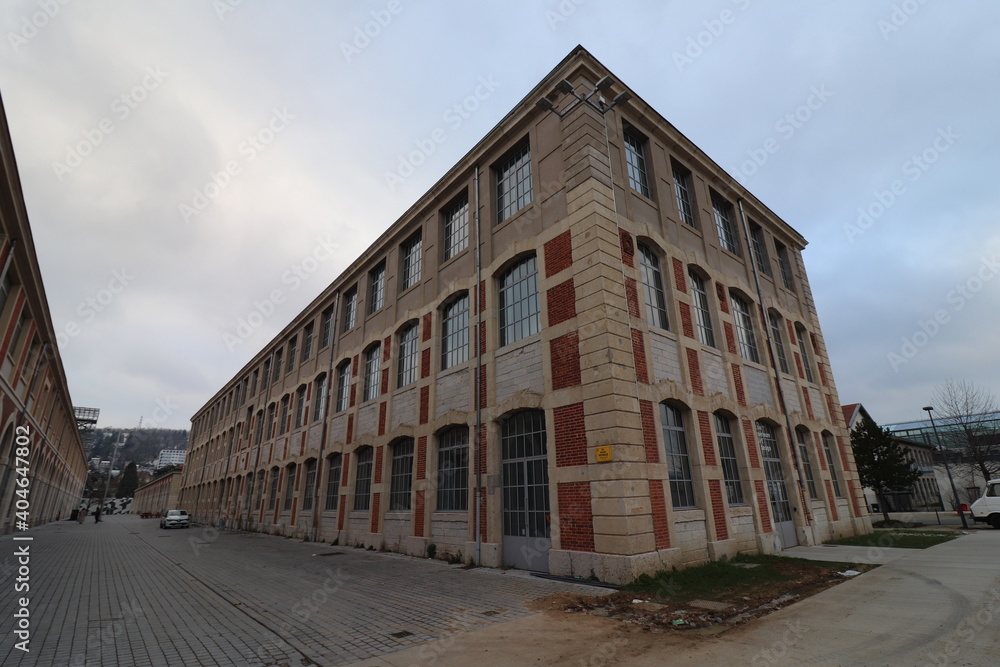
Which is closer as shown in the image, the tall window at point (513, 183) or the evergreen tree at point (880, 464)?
the tall window at point (513, 183)

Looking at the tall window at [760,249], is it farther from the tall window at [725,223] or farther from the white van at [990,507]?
the white van at [990,507]

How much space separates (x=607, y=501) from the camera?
356 inches

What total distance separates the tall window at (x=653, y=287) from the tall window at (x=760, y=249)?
8.23 m

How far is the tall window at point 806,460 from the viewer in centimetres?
1627

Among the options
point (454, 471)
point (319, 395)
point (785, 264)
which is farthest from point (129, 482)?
point (785, 264)

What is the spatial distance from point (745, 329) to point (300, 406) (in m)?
23.2

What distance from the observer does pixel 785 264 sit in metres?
21.0

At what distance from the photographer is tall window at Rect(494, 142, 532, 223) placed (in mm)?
13797

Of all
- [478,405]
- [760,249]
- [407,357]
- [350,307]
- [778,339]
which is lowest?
[478,405]

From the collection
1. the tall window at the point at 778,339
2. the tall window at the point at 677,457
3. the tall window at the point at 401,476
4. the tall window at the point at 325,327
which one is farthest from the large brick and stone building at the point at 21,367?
the tall window at the point at 778,339


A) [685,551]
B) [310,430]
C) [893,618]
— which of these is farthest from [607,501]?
[310,430]

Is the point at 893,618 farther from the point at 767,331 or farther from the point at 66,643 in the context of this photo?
the point at 767,331

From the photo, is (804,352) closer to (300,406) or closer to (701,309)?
(701,309)

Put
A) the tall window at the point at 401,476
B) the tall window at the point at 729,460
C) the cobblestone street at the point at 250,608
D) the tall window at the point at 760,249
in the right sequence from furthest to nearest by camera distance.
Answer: the tall window at the point at 760,249 < the tall window at the point at 401,476 < the tall window at the point at 729,460 < the cobblestone street at the point at 250,608
